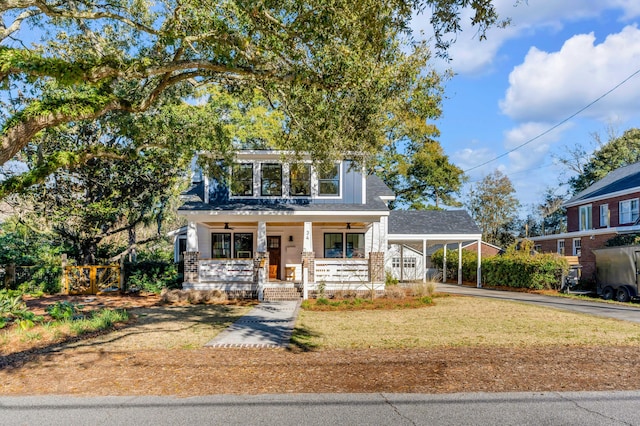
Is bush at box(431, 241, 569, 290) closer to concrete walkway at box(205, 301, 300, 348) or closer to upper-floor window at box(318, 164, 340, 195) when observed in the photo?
upper-floor window at box(318, 164, 340, 195)

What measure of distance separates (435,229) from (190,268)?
1597 centimetres

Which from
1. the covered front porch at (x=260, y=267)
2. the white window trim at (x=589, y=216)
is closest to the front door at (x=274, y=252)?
the covered front porch at (x=260, y=267)

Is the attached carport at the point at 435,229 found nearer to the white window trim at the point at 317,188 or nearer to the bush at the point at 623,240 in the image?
the bush at the point at 623,240

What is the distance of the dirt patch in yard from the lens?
19.1ft

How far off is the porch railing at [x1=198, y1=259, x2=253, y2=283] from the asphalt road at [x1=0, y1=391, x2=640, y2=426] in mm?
12343

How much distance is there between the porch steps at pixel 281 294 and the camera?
17.5 metres

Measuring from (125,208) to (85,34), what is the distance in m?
9.88

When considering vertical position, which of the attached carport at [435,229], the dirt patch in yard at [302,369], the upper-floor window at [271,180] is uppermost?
the upper-floor window at [271,180]

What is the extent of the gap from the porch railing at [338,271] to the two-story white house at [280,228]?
4cm

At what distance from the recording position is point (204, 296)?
56.6 ft

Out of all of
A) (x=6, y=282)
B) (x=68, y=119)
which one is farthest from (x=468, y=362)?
(x=6, y=282)

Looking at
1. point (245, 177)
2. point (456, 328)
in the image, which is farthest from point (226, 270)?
point (456, 328)

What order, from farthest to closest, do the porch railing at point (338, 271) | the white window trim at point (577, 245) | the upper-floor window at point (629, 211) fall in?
the white window trim at point (577, 245)
the upper-floor window at point (629, 211)
the porch railing at point (338, 271)

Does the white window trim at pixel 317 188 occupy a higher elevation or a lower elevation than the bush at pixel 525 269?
higher
